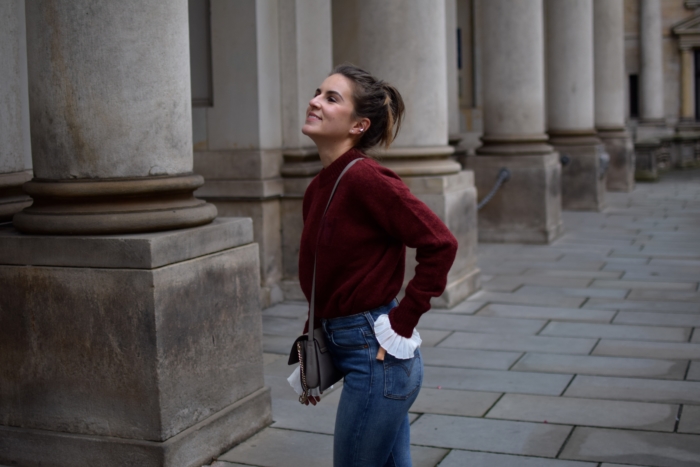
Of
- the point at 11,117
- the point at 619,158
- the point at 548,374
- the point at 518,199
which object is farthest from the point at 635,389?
the point at 619,158

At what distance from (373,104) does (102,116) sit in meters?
1.52

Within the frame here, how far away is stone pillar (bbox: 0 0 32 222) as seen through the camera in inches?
177

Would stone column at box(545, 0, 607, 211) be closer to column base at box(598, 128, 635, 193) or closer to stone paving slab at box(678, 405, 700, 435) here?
column base at box(598, 128, 635, 193)

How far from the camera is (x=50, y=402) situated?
12.6ft

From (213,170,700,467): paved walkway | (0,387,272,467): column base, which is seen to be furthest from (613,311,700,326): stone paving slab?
(0,387,272,467): column base

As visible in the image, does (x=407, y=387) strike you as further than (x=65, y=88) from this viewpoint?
No

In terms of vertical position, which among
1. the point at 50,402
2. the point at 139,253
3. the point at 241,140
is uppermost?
the point at 241,140

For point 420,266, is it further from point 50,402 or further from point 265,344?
point 265,344

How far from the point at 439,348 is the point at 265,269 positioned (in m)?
1.93

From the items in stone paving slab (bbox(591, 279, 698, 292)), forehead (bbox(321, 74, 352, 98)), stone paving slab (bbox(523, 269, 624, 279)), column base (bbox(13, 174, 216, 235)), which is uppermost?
forehead (bbox(321, 74, 352, 98))

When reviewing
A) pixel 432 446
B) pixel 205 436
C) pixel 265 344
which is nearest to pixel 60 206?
pixel 205 436

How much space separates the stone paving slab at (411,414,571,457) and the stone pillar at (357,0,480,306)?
2821 mm

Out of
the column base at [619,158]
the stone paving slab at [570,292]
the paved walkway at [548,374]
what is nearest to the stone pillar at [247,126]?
the paved walkway at [548,374]

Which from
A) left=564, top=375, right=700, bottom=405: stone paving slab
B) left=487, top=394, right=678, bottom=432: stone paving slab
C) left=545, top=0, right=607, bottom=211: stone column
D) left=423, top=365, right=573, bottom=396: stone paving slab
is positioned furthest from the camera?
left=545, top=0, right=607, bottom=211: stone column
